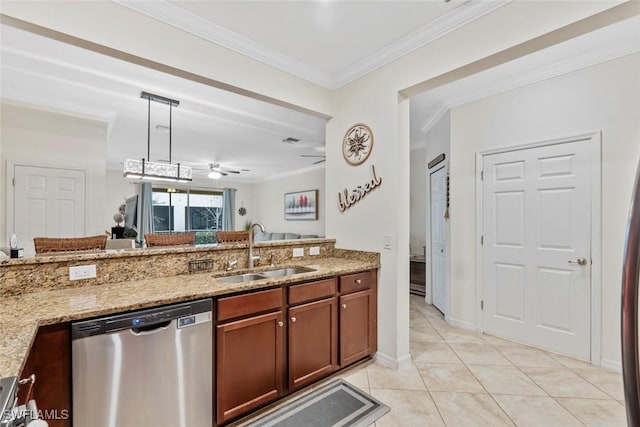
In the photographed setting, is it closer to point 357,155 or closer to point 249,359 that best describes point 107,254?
point 249,359

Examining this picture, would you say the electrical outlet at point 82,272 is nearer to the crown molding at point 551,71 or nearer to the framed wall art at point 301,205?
the crown molding at point 551,71

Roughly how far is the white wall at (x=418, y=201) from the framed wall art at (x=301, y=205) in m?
2.83

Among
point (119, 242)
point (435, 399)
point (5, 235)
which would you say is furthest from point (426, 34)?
point (5, 235)

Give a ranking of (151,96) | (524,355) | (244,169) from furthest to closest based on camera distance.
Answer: (244,169), (151,96), (524,355)

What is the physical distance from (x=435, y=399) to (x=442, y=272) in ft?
6.91

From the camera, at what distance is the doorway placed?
2697 mm

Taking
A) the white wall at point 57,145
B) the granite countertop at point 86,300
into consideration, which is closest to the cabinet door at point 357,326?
the granite countertop at point 86,300

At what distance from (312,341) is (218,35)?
8.01 feet

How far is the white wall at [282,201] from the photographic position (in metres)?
7.55

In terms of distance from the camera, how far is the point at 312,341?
88.0 inches

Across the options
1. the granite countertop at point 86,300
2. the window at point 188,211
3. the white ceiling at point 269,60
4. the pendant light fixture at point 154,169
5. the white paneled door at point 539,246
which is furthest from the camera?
the window at point 188,211

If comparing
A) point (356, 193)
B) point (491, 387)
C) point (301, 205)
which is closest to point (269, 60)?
point (356, 193)

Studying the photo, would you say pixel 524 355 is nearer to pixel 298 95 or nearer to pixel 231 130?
pixel 298 95

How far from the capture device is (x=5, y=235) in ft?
11.0
